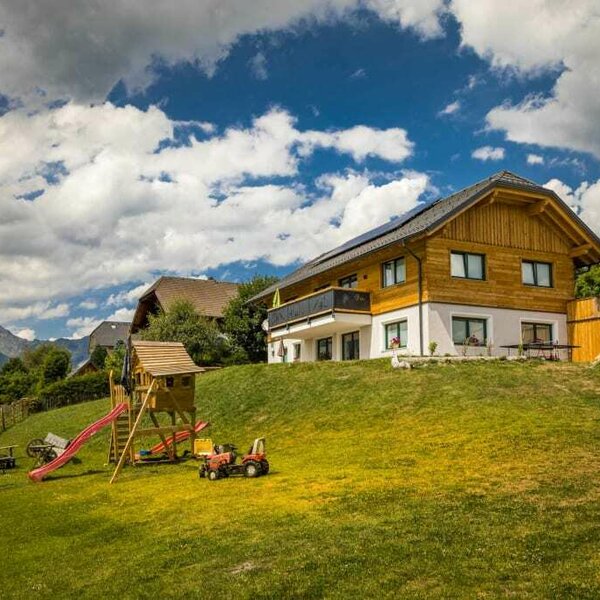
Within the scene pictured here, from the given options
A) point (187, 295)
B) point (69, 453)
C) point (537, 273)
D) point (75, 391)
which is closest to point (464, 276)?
point (537, 273)

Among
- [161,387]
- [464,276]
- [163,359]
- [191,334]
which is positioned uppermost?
[464,276]

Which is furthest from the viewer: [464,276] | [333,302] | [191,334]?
[191,334]

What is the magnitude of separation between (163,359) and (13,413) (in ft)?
102

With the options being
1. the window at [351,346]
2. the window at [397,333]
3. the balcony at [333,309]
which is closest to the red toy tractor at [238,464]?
the window at [397,333]

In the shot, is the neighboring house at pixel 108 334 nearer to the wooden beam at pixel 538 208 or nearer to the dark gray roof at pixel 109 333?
the dark gray roof at pixel 109 333

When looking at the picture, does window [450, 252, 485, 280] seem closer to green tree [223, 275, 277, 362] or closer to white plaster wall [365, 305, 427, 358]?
white plaster wall [365, 305, 427, 358]

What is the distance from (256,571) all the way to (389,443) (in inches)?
409

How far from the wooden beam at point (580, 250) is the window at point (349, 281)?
12361mm

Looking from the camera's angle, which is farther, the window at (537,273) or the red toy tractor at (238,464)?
the window at (537,273)

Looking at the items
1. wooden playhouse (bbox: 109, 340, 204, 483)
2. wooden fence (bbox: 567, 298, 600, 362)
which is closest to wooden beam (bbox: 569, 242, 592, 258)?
wooden fence (bbox: 567, 298, 600, 362)

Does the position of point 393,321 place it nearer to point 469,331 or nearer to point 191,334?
point 469,331

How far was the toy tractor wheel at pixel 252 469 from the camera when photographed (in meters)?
17.1

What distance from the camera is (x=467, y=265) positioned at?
1321 inches

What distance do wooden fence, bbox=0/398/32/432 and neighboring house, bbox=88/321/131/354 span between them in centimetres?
5174
